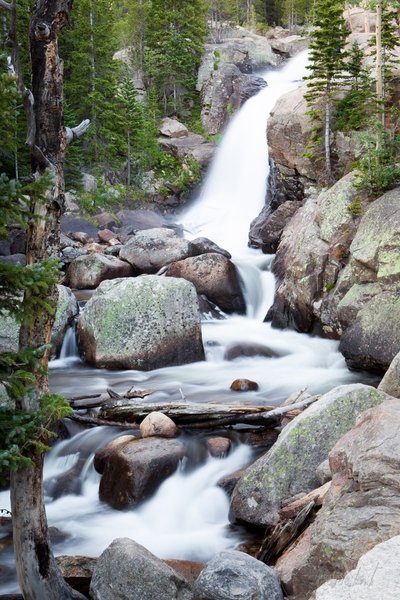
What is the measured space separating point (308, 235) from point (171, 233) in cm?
912

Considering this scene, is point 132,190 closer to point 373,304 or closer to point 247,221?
point 247,221

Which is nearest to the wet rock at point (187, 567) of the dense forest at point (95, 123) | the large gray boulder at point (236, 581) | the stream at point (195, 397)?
the stream at point (195, 397)

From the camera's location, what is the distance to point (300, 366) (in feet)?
47.0

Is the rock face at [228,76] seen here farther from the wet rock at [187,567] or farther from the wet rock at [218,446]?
the wet rock at [187,567]

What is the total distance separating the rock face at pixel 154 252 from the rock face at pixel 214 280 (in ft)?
6.82

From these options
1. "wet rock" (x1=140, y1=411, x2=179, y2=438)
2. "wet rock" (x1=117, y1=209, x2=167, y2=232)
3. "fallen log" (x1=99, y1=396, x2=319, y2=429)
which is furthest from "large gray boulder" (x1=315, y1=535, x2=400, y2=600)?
"wet rock" (x1=117, y1=209, x2=167, y2=232)

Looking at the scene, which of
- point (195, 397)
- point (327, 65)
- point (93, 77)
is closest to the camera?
point (195, 397)

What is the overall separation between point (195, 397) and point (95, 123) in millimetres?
25710

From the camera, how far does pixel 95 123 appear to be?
34.2 m

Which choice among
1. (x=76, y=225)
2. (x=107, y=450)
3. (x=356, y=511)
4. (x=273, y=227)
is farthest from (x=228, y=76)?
(x=356, y=511)

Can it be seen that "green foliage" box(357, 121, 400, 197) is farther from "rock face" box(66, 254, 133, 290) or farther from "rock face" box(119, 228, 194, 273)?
"rock face" box(66, 254, 133, 290)

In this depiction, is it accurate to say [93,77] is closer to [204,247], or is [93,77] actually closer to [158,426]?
[204,247]

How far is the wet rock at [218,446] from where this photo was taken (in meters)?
9.41

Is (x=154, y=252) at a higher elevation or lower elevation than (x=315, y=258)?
lower
